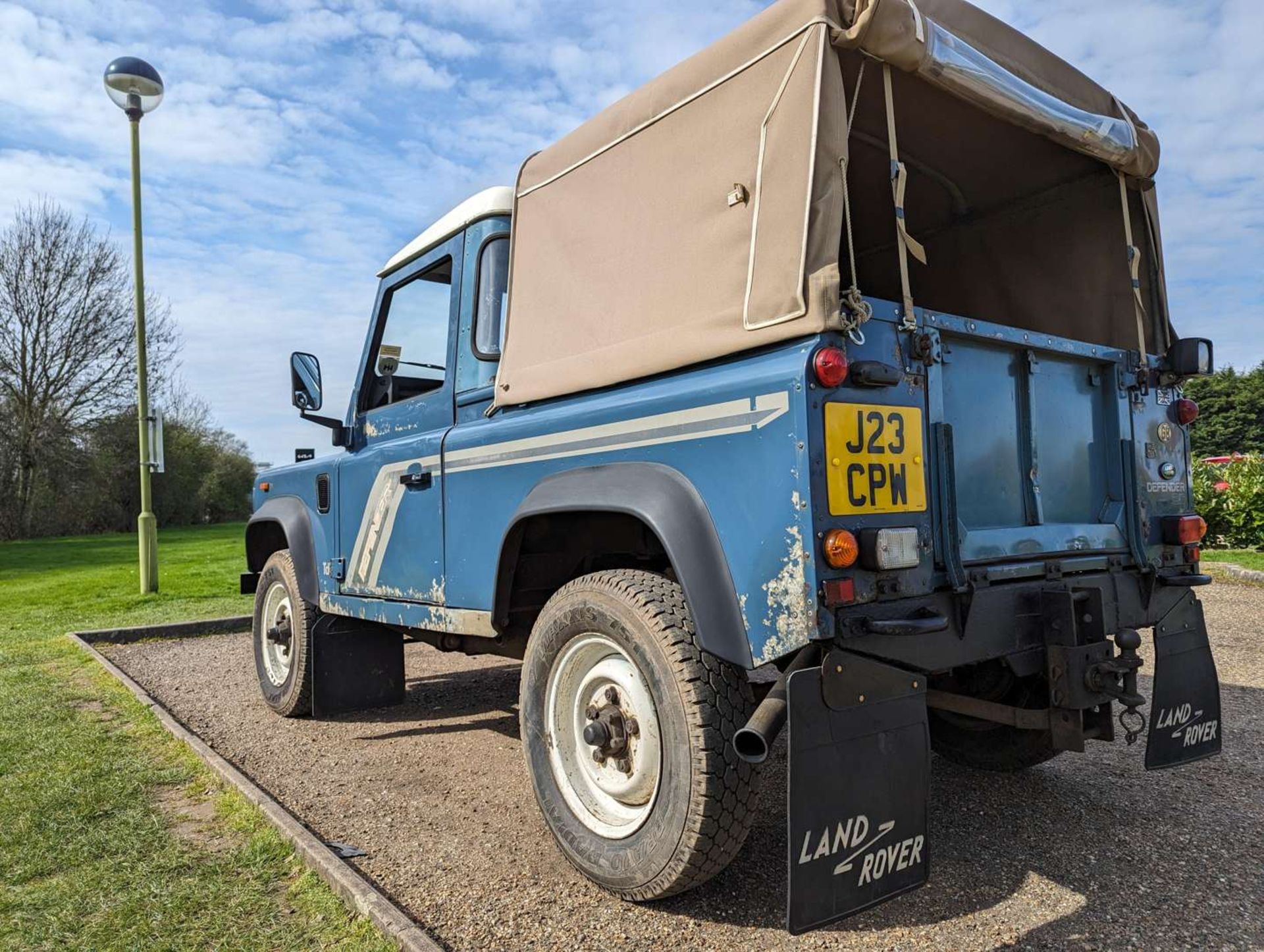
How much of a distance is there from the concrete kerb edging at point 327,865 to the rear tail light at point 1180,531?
2807 millimetres

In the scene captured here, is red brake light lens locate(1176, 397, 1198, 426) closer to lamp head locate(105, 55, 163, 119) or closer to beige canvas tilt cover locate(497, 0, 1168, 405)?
beige canvas tilt cover locate(497, 0, 1168, 405)

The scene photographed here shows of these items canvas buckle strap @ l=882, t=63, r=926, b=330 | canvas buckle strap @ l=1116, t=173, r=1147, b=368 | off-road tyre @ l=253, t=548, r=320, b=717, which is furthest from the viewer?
off-road tyre @ l=253, t=548, r=320, b=717

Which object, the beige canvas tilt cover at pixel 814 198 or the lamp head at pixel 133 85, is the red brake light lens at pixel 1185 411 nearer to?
the beige canvas tilt cover at pixel 814 198

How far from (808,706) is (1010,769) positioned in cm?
214

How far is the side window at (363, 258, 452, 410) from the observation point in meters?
4.28

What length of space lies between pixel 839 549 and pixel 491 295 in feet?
7.62

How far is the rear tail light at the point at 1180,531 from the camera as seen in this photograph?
3.18 m

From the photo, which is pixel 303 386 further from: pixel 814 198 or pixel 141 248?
pixel 141 248

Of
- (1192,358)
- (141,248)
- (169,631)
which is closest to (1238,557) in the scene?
(1192,358)

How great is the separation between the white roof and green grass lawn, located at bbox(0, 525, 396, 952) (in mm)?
2680

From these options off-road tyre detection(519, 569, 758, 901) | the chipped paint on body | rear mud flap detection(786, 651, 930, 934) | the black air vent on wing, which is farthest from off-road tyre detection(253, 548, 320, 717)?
rear mud flap detection(786, 651, 930, 934)

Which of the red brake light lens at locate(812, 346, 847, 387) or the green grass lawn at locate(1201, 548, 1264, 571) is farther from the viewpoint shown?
the green grass lawn at locate(1201, 548, 1264, 571)

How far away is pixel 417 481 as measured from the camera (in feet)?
12.9

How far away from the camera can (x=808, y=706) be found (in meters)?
2.19
